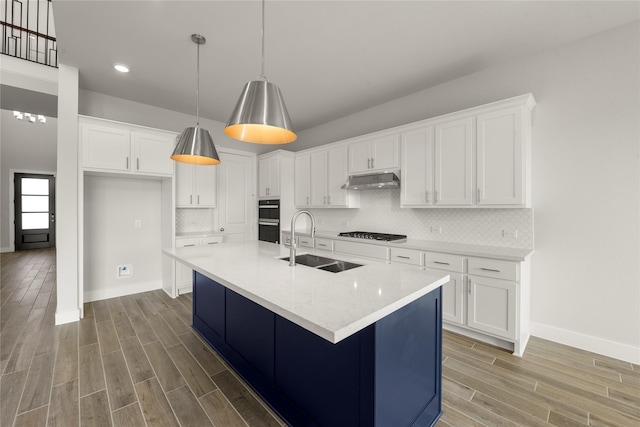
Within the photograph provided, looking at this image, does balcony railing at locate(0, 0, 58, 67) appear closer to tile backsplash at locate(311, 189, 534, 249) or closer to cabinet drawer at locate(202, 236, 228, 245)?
cabinet drawer at locate(202, 236, 228, 245)

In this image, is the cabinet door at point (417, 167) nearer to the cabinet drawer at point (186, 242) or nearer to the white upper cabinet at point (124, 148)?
the cabinet drawer at point (186, 242)

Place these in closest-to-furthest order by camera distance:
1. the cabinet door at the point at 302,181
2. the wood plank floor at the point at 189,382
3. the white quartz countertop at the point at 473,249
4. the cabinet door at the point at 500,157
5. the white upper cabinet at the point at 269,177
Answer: the wood plank floor at the point at 189,382 → the white quartz countertop at the point at 473,249 → the cabinet door at the point at 500,157 → the cabinet door at the point at 302,181 → the white upper cabinet at the point at 269,177

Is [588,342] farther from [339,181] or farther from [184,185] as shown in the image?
[184,185]

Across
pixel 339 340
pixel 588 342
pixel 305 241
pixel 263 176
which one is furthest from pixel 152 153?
pixel 588 342

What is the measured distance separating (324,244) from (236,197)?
1993 mm

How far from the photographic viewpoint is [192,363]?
7.61ft

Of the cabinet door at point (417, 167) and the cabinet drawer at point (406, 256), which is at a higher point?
the cabinet door at point (417, 167)

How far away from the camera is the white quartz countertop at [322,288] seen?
1050mm

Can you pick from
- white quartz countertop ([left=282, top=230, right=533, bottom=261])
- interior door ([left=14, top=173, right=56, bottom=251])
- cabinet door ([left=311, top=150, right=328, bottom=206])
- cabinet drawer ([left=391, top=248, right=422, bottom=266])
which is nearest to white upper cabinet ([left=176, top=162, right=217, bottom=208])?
cabinet door ([left=311, top=150, right=328, bottom=206])

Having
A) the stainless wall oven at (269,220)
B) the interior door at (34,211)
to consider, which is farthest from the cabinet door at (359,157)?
the interior door at (34,211)

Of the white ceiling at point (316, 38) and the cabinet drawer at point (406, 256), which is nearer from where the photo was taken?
the white ceiling at point (316, 38)

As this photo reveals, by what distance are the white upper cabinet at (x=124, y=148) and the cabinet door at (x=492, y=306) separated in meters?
4.15

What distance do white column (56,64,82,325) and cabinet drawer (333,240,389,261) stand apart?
3.19 meters

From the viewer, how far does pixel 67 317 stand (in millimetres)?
3092
